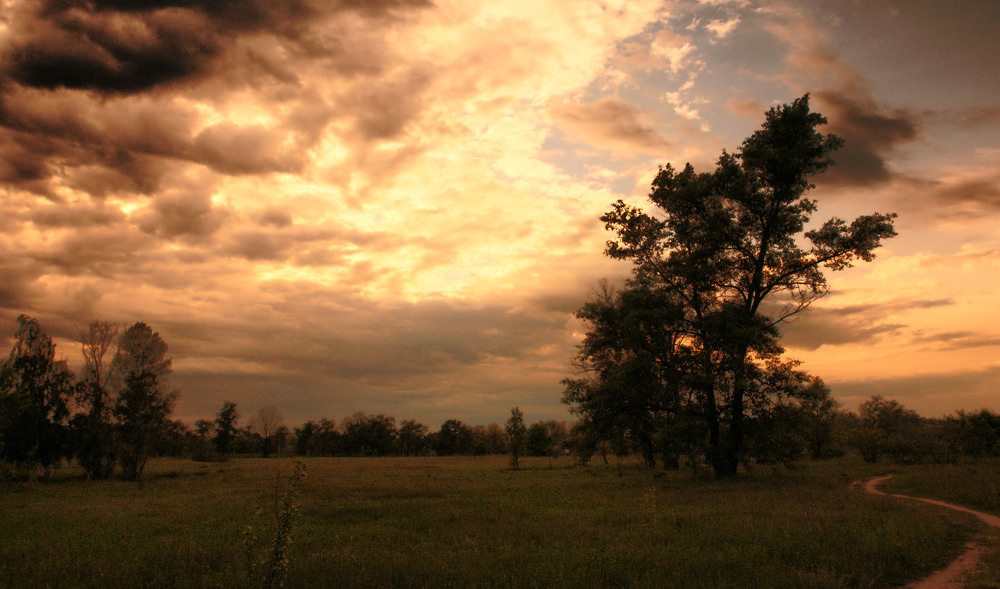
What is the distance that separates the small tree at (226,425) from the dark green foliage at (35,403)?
273 ft

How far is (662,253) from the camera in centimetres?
2902

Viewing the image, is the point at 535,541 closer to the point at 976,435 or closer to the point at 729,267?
the point at 729,267

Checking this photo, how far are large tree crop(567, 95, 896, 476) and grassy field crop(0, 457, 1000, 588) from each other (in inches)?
195

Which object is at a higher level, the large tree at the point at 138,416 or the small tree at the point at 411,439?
the large tree at the point at 138,416

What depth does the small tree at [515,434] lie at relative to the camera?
6500 centimetres

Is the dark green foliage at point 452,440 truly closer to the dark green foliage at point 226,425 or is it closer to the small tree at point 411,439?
the small tree at point 411,439

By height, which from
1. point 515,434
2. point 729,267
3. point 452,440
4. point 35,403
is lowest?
point 452,440

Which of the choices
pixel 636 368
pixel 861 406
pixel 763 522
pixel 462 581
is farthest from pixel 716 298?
pixel 861 406

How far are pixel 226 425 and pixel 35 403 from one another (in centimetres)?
8682

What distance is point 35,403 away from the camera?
1855 inches

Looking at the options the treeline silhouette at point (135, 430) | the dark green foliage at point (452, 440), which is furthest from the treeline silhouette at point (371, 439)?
the treeline silhouette at point (135, 430)

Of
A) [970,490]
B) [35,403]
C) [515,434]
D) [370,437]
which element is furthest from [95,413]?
[370,437]

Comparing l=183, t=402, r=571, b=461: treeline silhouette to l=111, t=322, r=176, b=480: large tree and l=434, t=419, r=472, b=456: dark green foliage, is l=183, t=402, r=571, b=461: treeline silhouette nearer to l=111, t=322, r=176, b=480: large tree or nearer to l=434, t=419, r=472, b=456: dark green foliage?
l=434, t=419, r=472, b=456: dark green foliage

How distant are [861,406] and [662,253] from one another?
398ft
